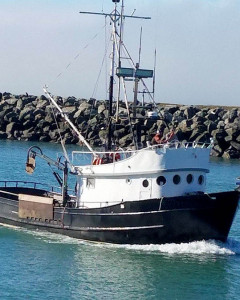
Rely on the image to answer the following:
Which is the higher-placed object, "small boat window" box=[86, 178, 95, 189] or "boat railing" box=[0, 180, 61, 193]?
"small boat window" box=[86, 178, 95, 189]

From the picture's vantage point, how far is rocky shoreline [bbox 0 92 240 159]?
6272 cm

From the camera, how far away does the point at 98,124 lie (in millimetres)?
67750

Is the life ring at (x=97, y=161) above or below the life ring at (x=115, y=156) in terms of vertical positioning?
below

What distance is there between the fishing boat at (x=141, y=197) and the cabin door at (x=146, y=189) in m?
0.03

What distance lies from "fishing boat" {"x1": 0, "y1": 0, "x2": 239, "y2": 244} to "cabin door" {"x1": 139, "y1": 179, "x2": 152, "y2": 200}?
32 millimetres

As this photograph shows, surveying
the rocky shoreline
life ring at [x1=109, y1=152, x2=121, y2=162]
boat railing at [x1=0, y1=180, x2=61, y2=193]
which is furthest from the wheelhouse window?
the rocky shoreline

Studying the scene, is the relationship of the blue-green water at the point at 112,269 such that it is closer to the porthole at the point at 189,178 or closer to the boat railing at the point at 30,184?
the porthole at the point at 189,178

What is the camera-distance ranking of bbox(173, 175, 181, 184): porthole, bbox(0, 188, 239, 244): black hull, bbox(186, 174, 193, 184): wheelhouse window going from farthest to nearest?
bbox(186, 174, 193, 184): wheelhouse window
bbox(173, 175, 181, 184): porthole
bbox(0, 188, 239, 244): black hull

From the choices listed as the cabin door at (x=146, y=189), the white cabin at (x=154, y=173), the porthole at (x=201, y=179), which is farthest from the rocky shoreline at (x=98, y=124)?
the cabin door at (x=146, y=189)

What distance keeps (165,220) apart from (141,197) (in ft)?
4.31

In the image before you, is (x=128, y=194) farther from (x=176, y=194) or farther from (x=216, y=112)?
(x=216, y=112)

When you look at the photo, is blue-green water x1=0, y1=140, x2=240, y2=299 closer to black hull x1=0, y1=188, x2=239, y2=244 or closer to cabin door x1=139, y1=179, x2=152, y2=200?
black hull x1=0, y1=188, x2=239, y2=244

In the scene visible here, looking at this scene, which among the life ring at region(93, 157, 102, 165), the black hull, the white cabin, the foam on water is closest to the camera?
the black hull

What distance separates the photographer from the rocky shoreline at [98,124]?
2469 inches
